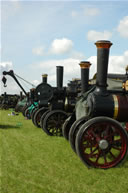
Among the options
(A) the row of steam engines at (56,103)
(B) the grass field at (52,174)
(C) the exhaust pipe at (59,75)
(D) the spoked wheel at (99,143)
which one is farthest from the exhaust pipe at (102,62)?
(C) the exhaust pipe at (59,75)

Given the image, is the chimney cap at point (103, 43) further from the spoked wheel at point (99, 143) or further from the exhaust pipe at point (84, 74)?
the spoked wheel at point (99, 143)

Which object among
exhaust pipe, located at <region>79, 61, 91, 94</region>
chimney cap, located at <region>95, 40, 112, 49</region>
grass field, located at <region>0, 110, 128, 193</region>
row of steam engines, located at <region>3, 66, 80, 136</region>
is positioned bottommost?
grass field, located at <region>0, 110, 128, 193</region>

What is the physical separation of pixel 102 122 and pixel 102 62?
1.33 metres

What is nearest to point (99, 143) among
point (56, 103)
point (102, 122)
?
point (102, 122)

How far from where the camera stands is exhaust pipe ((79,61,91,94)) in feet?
18.8

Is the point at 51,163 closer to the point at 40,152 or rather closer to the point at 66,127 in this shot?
the point at 40,152

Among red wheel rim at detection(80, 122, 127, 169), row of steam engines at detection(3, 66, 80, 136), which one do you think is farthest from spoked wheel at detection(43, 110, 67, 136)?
red wheel rim at detection(80, 122, 127, 169)

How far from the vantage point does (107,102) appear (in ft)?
14.3

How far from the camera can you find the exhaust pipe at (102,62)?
14.2 ft

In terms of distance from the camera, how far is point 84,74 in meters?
5.77

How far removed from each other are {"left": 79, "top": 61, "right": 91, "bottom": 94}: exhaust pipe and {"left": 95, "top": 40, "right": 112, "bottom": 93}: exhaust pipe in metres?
1.21

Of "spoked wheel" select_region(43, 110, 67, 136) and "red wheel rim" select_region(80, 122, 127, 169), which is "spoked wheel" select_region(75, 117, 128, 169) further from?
"spoked wheel" select_region(43, 110, 67, 136)

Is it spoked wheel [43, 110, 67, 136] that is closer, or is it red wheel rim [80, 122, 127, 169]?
red wheel rim [80, 122, 127, 169]

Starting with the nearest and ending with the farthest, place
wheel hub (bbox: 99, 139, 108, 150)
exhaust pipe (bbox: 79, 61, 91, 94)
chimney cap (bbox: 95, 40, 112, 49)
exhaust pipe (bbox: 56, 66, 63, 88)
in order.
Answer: wheel hub (bbox: 99, 139, 108, 150) → chimney cap (bbox: 95, 40, 112, 49) → exhaust pipe (bbox: 79, 61, 91, 94) → exhaust pipe (bbox: 56, 66, 63, 88)
